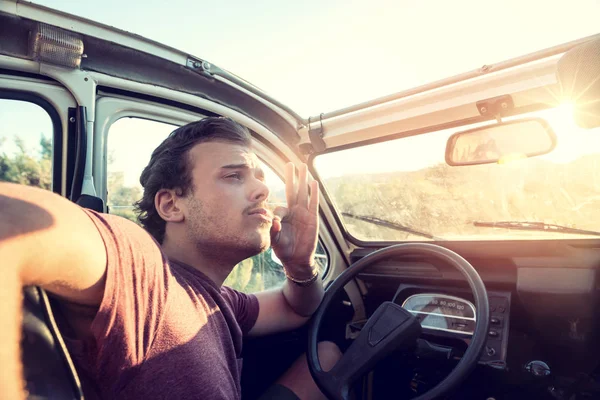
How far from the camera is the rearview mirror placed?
213 cm

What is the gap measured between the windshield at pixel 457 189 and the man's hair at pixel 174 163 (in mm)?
1136

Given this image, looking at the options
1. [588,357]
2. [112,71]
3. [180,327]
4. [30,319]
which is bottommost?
[588,357]

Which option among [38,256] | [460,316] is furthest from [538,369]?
[38,256]

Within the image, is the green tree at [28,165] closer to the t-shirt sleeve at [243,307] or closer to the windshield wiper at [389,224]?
the t-shirt sleeve at [243,307]

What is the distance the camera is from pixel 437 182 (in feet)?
8.88

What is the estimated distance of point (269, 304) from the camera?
235 centimetres

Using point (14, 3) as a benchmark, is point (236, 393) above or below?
below

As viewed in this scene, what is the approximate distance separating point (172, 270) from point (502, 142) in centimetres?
180

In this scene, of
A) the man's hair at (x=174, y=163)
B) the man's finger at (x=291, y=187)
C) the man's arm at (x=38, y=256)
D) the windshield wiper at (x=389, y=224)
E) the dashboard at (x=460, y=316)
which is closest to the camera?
the man's arm at (x=38, y=256)

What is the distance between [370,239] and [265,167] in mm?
989

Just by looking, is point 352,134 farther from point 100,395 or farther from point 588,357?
point 100,395

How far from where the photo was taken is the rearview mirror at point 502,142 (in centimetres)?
213

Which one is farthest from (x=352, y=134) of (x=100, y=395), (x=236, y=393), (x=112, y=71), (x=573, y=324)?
(x=100, y=395)

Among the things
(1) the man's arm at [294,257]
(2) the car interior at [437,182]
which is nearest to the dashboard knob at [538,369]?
(2) the car interior at [437,182]
